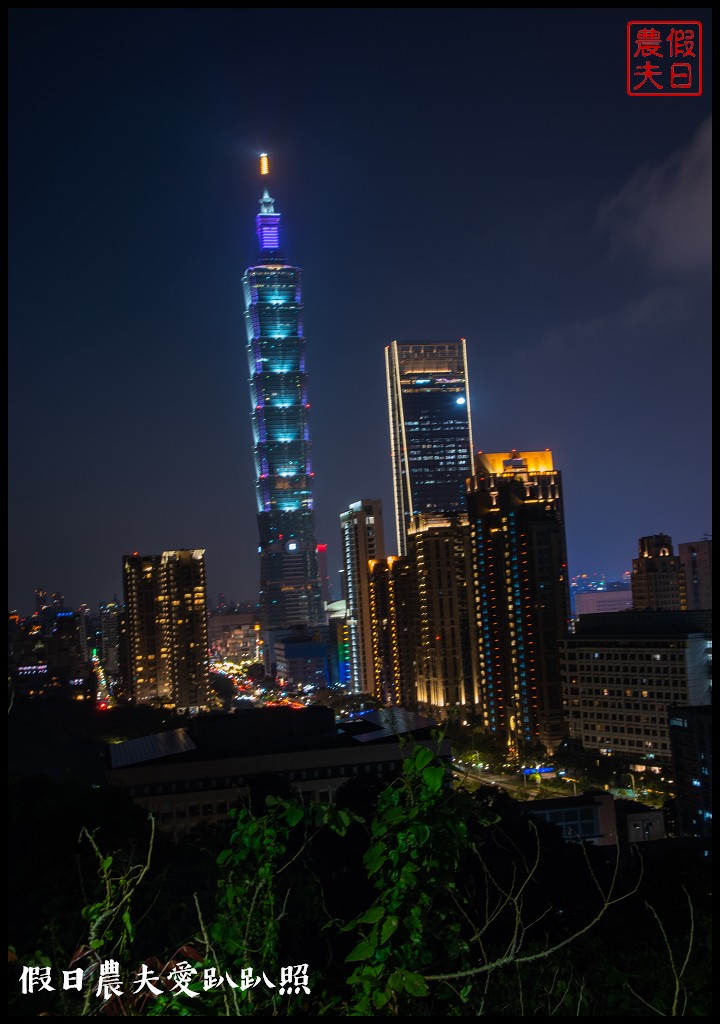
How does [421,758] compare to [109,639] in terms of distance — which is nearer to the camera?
[421,758]

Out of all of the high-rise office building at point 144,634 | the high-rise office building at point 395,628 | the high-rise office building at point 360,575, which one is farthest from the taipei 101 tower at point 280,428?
the high-rise office building at point 144,634

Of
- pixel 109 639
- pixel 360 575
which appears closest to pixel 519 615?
pixel 360 575

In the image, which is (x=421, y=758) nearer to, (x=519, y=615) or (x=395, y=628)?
(x=519, y=615)

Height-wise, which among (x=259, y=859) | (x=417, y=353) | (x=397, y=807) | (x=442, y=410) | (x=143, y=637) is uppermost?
(x=417, y=353)

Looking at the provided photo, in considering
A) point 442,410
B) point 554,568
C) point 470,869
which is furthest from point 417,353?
point 470,869

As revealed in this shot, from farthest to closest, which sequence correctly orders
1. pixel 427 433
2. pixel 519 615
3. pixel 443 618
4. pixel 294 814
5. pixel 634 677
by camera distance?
pixel 427 433
pixel 443 618
pixel 519 615
pixel 634 677
pixel 294 814

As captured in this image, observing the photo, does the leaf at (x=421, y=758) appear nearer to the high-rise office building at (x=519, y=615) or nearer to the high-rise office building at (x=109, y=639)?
the high-rise office building at (x=519, y=615)

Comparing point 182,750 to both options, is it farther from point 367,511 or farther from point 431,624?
point 367,511
